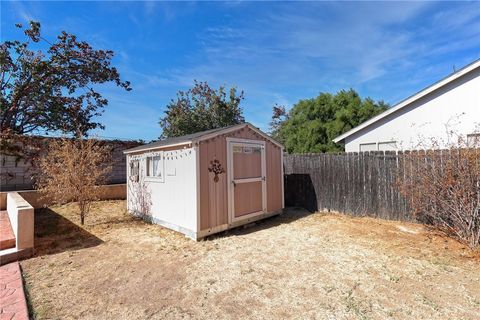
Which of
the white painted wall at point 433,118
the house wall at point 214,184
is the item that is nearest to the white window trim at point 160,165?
the house wall at point 214,184

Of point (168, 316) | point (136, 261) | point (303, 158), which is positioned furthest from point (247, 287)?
point (303, 158)

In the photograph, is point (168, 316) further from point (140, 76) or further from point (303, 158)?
point (140, 76)

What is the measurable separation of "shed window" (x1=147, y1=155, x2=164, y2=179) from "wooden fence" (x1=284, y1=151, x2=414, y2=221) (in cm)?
466

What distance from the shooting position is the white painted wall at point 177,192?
539cm

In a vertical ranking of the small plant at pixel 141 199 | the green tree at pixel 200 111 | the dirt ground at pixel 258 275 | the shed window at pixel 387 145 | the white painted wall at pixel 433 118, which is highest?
the green tree at pixel 200 111

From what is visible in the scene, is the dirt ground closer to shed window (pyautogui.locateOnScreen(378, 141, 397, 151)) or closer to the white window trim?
the white window trim

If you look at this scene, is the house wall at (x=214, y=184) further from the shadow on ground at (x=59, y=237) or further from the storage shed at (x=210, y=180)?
the shadow on ground at (x=59, y=237)

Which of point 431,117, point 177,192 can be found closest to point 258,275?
point 177,192

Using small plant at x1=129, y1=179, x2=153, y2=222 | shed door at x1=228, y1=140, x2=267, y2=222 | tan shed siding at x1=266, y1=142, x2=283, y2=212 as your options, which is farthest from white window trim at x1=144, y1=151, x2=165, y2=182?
tan shed siding at x1=266, y1=142, x2=283, y2=212

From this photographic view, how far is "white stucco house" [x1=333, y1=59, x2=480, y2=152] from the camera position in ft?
24.9

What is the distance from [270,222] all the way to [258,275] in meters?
3.33

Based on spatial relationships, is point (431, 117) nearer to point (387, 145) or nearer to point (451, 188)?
point (387, 145)

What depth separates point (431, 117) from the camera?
8.51 m

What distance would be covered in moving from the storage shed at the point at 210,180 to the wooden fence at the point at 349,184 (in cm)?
138
